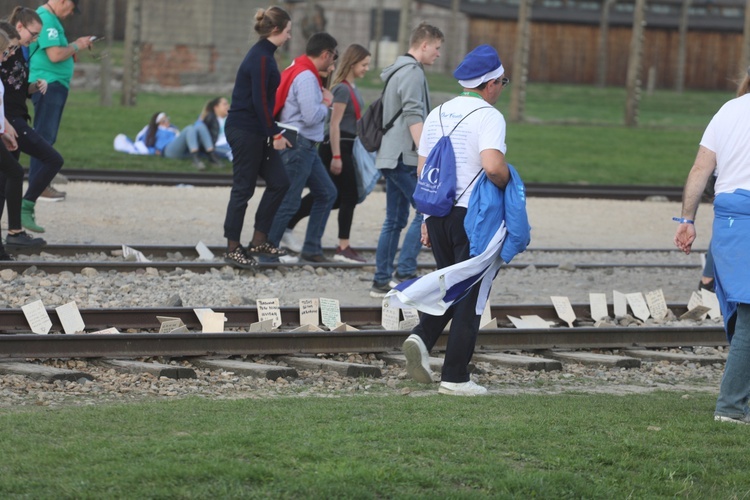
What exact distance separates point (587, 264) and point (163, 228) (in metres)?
4.96

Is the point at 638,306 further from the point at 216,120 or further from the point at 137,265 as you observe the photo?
the point at 216,120

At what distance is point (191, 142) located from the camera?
70.5ft

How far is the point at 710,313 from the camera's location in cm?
1092

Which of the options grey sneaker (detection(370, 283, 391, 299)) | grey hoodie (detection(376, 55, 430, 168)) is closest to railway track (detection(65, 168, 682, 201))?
grey sneaker (detection(370, 283, 391, 299))

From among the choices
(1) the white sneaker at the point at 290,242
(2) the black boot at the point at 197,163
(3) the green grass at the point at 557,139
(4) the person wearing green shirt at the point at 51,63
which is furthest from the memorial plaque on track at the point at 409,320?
(2) the black boot at the point at 197,163

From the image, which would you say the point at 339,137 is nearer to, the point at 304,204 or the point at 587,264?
the point at 304,204

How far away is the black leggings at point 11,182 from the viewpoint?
35.2ft

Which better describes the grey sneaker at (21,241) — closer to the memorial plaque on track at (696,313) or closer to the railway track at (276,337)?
the railway track at (276,337)

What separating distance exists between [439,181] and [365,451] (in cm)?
217

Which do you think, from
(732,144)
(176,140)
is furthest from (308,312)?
(176,140)

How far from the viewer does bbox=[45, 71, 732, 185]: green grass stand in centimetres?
2319

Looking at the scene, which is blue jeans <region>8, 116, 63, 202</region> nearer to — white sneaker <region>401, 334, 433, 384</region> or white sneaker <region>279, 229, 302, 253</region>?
white sneaker <region>279, 229, 302, 253</region>

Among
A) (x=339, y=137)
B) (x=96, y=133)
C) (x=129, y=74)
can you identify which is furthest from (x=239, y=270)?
(x=129, y=74)

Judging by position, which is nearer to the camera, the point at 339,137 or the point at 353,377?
the point at 353,377
